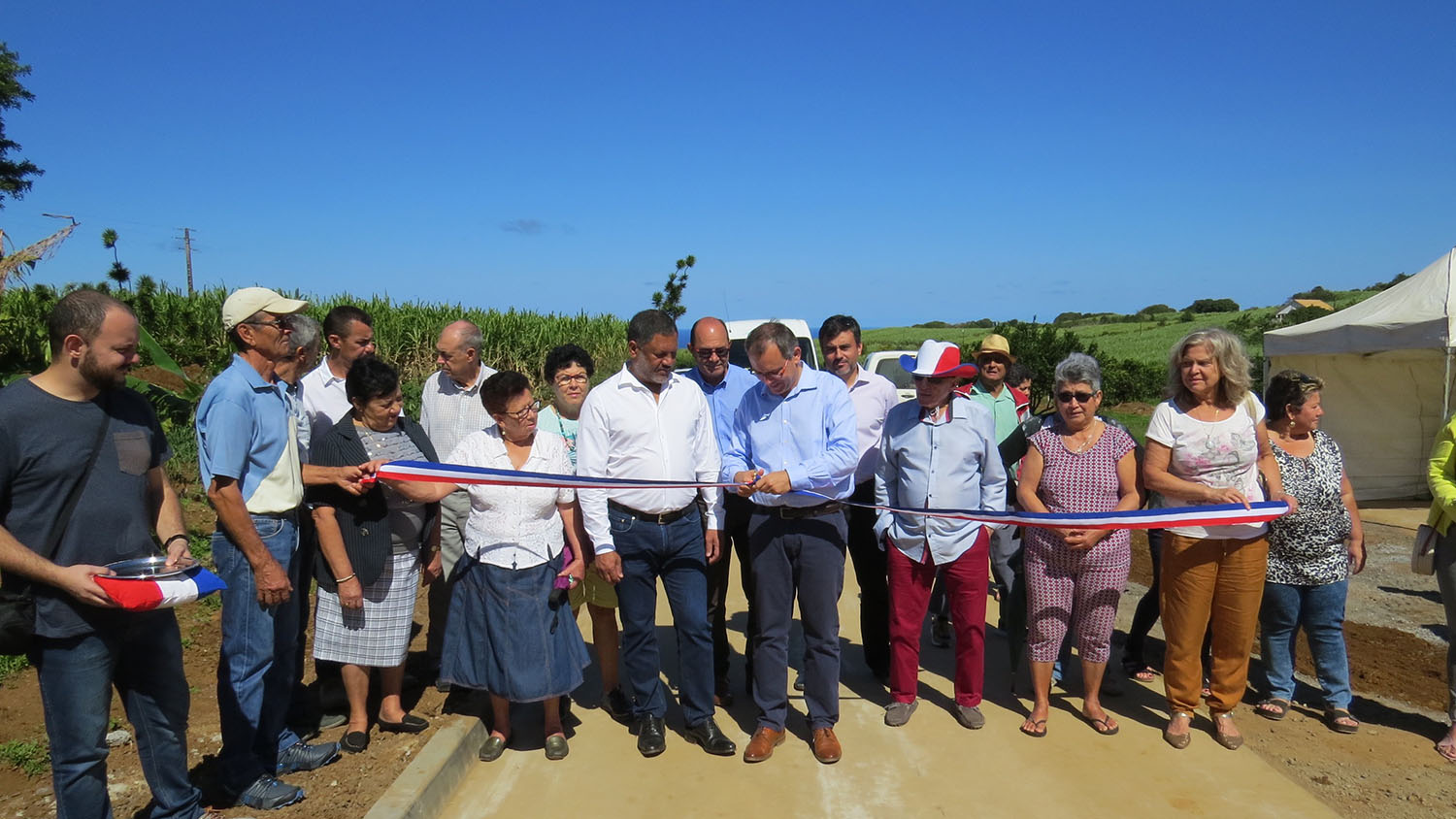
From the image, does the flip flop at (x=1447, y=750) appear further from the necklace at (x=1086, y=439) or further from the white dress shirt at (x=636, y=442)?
the white dress shirt at (x=636, y=442)

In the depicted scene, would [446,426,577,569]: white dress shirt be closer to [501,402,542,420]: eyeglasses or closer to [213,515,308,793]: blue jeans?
[501,402,542,420]: eyeglasses

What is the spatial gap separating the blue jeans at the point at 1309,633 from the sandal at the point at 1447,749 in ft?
1.43

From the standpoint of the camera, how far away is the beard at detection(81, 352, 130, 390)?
10.3 feet

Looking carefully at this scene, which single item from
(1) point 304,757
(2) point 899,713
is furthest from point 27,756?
(2) point 899,713

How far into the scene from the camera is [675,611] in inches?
190

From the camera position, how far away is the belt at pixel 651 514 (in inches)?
183

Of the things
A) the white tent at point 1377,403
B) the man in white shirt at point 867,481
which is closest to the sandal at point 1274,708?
the man in white shirt at point 867,481

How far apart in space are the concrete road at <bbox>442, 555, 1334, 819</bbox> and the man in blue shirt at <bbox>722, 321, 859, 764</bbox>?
0.87 feet

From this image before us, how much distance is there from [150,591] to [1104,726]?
4497 mm

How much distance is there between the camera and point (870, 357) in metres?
14.1

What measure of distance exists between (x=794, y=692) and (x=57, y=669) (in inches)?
146

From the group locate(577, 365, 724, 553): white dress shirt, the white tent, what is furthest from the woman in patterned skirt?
the white tent

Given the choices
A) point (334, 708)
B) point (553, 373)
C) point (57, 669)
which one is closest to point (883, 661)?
point (553, 373)

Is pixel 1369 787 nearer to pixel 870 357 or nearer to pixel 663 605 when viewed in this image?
pixel 663 605
